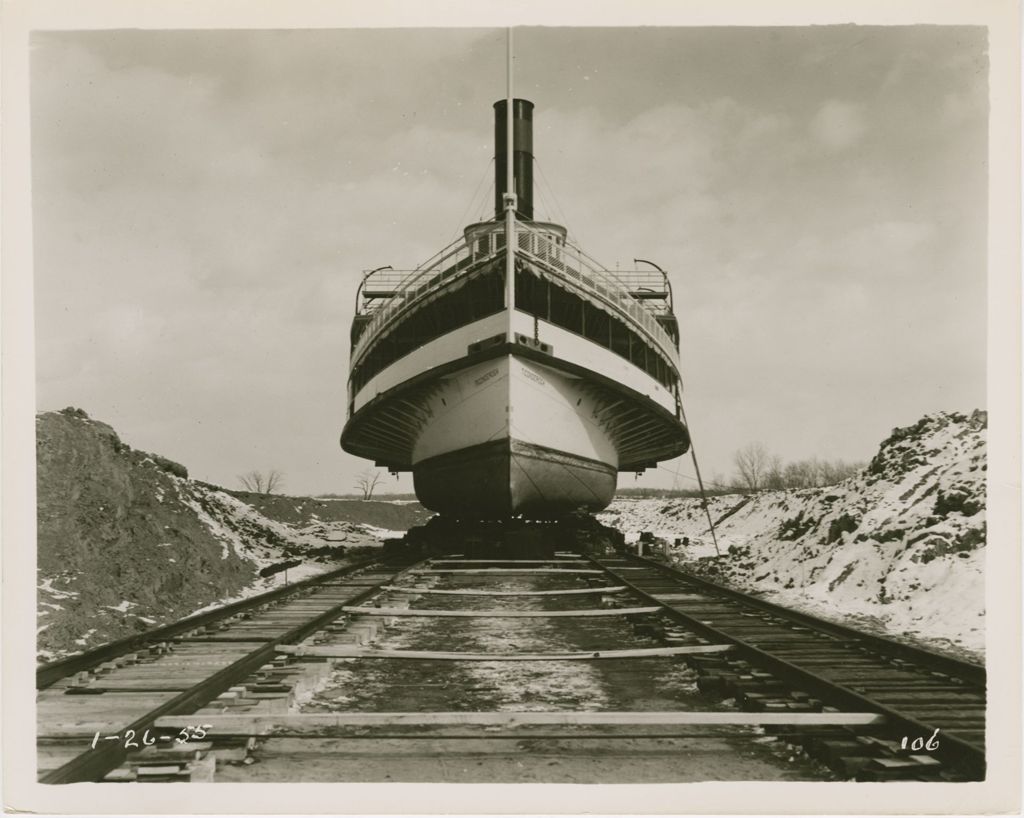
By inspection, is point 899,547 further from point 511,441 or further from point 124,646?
point 124,646

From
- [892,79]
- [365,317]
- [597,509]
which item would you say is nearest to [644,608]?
[892,79]

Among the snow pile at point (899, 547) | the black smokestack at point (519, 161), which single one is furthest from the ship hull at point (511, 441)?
the black smokestack at point (519, 161)

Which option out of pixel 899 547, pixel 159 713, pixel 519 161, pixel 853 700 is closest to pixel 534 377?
pixel 899 547

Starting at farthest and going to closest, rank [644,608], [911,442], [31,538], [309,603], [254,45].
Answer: [911,442], [309,603], [644,608], [254,45], [31,538]

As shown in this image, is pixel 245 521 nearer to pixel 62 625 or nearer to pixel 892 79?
pixel 62 625

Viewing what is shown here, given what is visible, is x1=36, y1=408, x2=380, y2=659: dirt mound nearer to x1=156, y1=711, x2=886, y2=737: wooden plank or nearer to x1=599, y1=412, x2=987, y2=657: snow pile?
x1=156, y1=711, x2=886, y2=737: wooden plank

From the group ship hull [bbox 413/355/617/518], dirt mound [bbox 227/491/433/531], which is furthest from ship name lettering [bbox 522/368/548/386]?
dirt mound [bbox 227/491/433/531]

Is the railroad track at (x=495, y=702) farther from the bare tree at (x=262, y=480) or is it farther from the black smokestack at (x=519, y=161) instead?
the black smokestack at (x=519, y=161)
